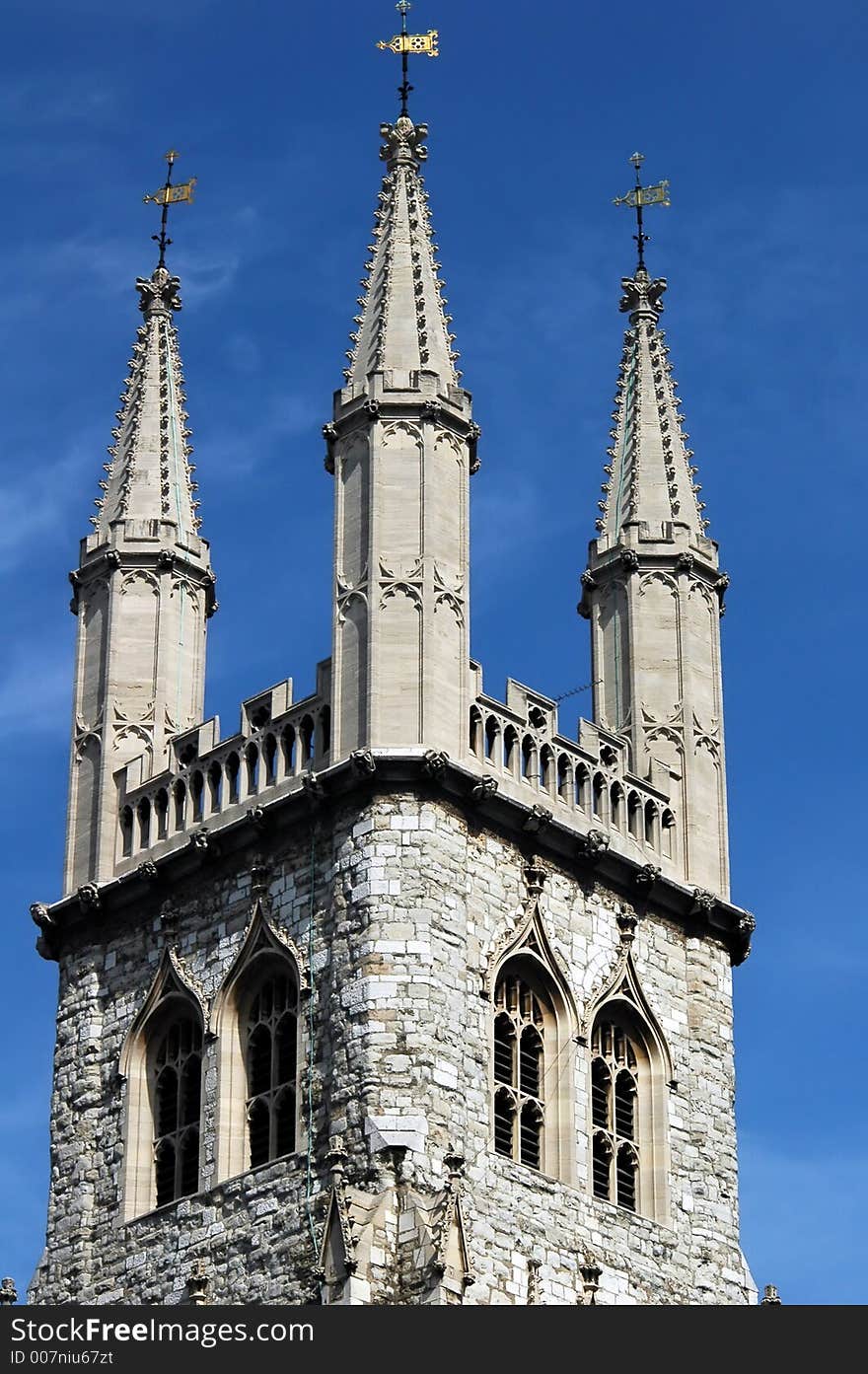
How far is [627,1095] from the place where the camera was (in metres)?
48.3

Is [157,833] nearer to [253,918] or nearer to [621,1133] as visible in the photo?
[253,918]

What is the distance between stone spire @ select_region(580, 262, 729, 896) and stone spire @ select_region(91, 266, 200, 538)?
18.4ft

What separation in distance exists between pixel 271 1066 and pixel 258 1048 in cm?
56

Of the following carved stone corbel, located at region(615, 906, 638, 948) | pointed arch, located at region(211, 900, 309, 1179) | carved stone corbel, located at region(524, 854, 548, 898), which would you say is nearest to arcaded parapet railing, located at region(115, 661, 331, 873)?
A: pointed arch, located at region(211, 900, 309, 1179)

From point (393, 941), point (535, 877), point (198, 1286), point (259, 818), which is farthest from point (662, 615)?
point (198, 1286)

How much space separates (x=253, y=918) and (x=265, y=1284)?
482cm

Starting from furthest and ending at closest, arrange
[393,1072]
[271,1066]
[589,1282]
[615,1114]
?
1. [615,1114]
2. [271,1066]
3. [589,1282]
4. [393,1072]

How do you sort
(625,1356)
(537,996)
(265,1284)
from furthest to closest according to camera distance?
1. (537,996)
2. (265,1284)
3. (625,1356)

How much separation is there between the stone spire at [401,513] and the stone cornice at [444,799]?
0.41 meters

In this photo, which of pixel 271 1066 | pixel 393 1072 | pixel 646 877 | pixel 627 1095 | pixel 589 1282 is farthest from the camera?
pixel 646 877

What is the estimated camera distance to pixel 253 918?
4719 cm

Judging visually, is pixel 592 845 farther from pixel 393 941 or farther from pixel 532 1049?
pixel 393 941

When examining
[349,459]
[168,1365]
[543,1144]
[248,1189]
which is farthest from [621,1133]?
[168,1365]

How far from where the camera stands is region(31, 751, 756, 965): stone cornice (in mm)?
46281
